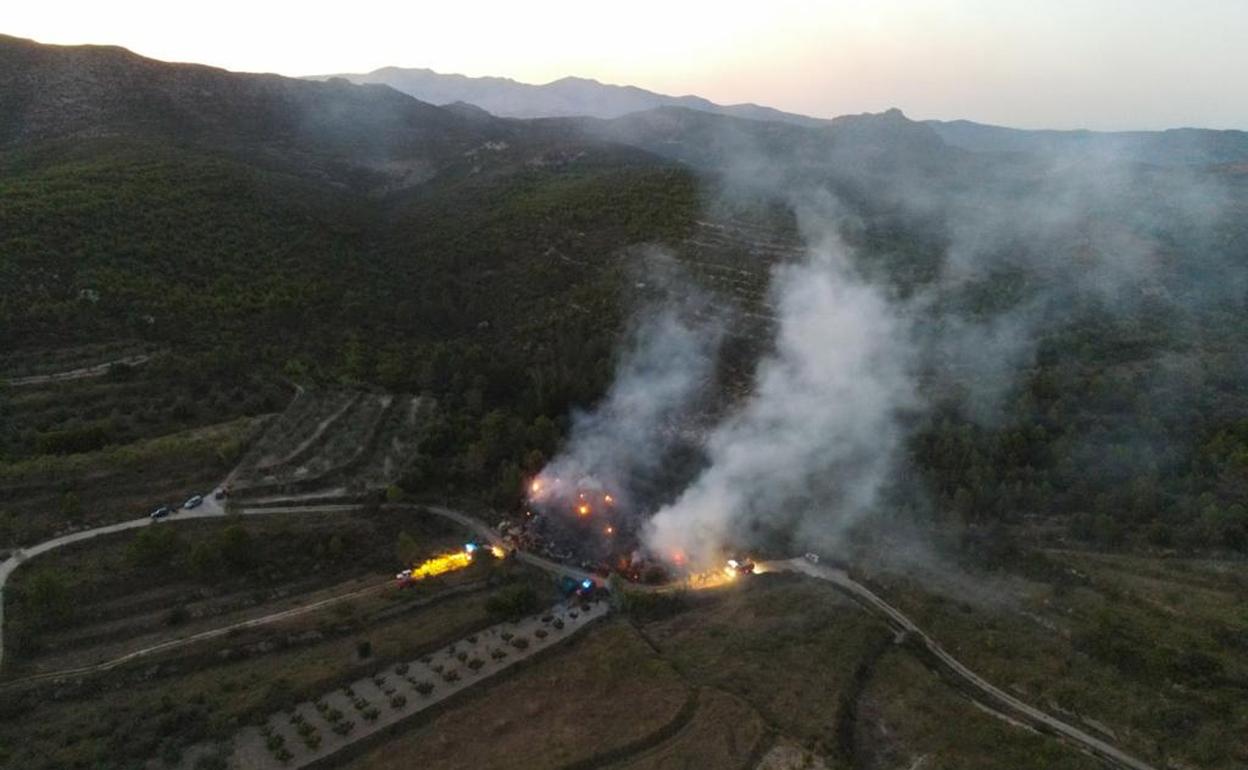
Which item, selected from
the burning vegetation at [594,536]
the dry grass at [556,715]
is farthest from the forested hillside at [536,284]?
the dry grass at [556,715]

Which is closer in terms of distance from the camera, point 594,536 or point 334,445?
point 594,536

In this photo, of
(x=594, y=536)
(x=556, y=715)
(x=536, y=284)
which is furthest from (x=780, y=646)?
(x=536, y=284)

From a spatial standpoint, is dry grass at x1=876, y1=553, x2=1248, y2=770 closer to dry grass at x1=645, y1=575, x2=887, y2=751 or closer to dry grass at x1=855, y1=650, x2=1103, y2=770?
dry grass at x1=855, y1=650, x2=1103, y2=770

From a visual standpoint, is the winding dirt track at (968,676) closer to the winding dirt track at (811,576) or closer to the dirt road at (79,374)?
the winding dirt track at (811,576)

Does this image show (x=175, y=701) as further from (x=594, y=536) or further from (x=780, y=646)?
(x=780, y=646)

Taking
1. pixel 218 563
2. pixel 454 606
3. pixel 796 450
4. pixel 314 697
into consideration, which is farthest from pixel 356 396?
pixel 796 450

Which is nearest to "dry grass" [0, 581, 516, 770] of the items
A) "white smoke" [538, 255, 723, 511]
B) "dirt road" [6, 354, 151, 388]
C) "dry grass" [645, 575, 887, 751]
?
"dry grass" [645, 575, 887, 751]

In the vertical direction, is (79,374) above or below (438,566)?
above
